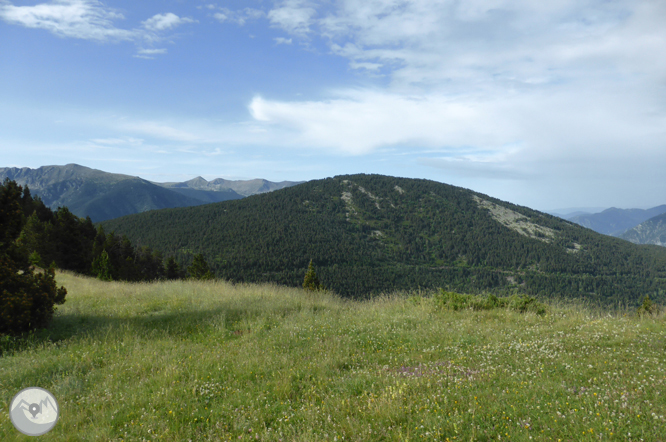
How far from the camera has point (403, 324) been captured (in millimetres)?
9727

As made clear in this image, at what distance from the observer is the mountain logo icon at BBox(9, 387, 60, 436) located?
14.0 feet

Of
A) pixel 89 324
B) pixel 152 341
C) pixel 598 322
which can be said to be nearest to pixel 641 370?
pixel 598 322

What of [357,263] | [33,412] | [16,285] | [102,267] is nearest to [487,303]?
[33,412]

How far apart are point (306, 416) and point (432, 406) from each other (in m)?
2.02

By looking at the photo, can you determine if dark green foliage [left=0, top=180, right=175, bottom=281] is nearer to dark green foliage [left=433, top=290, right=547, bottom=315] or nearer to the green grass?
the green grass

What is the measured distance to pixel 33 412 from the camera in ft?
14.8

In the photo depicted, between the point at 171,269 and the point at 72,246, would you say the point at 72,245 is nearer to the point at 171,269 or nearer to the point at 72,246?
the point at 72,246

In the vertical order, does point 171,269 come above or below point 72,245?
below

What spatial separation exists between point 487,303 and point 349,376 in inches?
323

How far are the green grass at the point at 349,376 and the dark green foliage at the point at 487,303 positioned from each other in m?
0.63

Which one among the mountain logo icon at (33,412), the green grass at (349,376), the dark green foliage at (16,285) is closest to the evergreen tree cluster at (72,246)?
the dark green foliage at (16,285)

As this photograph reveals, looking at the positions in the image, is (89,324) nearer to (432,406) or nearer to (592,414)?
(432,406)

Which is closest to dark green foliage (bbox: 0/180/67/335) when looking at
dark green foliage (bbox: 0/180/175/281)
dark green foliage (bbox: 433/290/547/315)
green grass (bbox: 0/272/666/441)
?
green grass (bbox: 0/272/666/441)

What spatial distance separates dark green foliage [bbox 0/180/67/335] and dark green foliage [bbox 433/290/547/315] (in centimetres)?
1336
